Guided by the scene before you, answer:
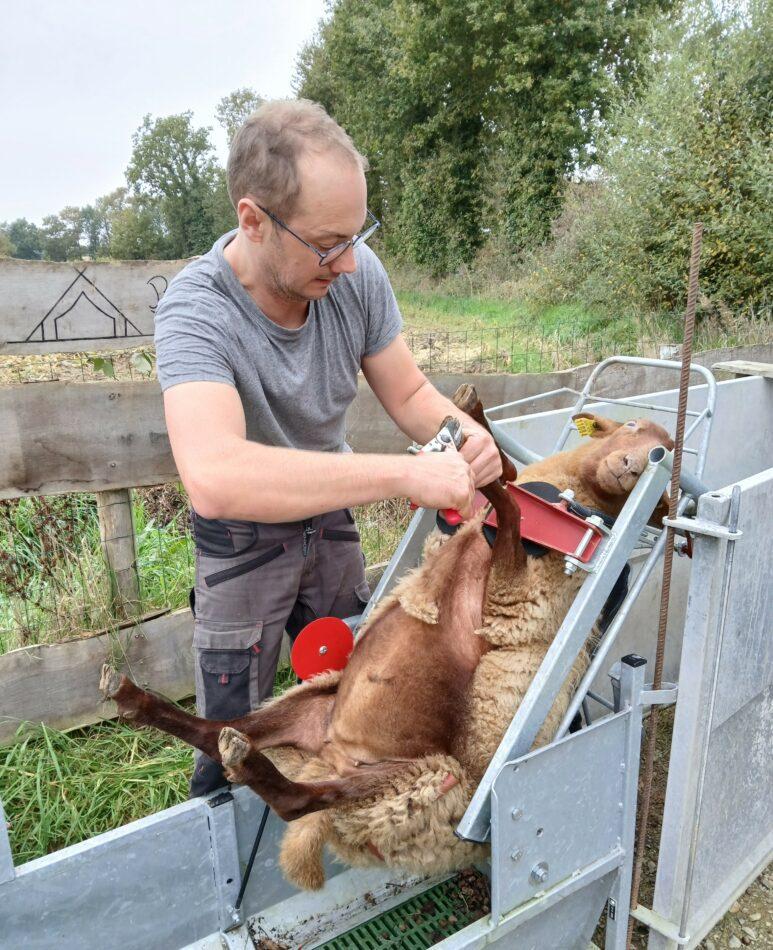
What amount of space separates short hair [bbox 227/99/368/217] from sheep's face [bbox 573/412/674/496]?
3.97ft

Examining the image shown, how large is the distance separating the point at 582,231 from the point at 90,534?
11.9 metres

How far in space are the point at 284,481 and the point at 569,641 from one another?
87cm

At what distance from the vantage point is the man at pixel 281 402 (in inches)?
66.3

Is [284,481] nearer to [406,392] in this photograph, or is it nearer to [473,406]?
[473,406]

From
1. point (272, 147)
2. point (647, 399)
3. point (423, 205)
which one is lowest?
point (647, 399)

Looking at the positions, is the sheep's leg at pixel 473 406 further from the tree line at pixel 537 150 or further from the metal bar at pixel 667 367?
the tree line at pixel 537 150

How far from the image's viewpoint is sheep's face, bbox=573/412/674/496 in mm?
2197

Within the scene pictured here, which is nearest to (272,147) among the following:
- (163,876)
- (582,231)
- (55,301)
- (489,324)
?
(55,301)

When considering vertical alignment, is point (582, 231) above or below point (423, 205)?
below

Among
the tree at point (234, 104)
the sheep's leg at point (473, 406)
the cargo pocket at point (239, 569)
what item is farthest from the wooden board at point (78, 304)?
the tree at point (234, 104)

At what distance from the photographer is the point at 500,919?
177 centimetres

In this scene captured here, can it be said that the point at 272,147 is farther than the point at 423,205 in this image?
No

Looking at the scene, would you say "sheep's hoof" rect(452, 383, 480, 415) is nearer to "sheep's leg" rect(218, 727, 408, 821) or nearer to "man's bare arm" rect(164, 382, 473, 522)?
"man's bare arm" rect(164, 382, 473, 522)

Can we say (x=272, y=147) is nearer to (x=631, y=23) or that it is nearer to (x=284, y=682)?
(x=284, y=682)
